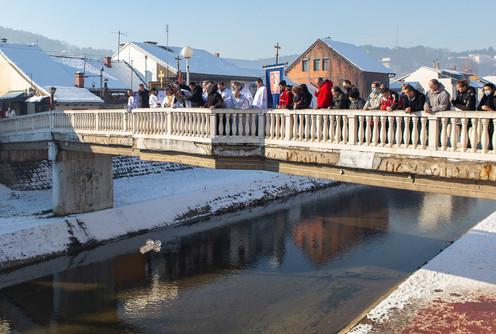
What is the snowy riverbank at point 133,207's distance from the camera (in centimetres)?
1980

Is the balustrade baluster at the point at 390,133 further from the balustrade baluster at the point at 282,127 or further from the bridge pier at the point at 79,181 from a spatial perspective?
the bridge pier at the point at 79,181

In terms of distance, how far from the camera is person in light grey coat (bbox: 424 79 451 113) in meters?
9.38

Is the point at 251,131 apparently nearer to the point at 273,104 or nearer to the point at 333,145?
the point at 273,104

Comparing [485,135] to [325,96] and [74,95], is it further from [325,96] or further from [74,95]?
[74,95]

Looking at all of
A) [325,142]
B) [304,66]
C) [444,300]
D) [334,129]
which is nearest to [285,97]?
[334,129]

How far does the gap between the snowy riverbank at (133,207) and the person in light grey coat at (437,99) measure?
A: 15899 millimetres

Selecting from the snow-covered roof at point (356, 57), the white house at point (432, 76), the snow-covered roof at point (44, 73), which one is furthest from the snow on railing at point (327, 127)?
the white house at point (432, 76)

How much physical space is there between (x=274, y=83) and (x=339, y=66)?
41.3m

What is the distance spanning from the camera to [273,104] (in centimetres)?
1306

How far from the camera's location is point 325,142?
11242 millimetres

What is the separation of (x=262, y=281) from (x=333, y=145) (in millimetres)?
7975

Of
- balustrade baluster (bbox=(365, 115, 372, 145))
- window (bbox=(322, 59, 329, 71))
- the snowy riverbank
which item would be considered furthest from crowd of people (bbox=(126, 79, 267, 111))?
window (bbox=(322, 59, 329, 71))

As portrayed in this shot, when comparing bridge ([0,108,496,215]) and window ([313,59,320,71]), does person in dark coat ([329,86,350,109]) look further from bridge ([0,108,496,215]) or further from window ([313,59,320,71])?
window ([313,59,320,71])

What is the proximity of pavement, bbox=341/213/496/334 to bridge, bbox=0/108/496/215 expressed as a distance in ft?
15.0
